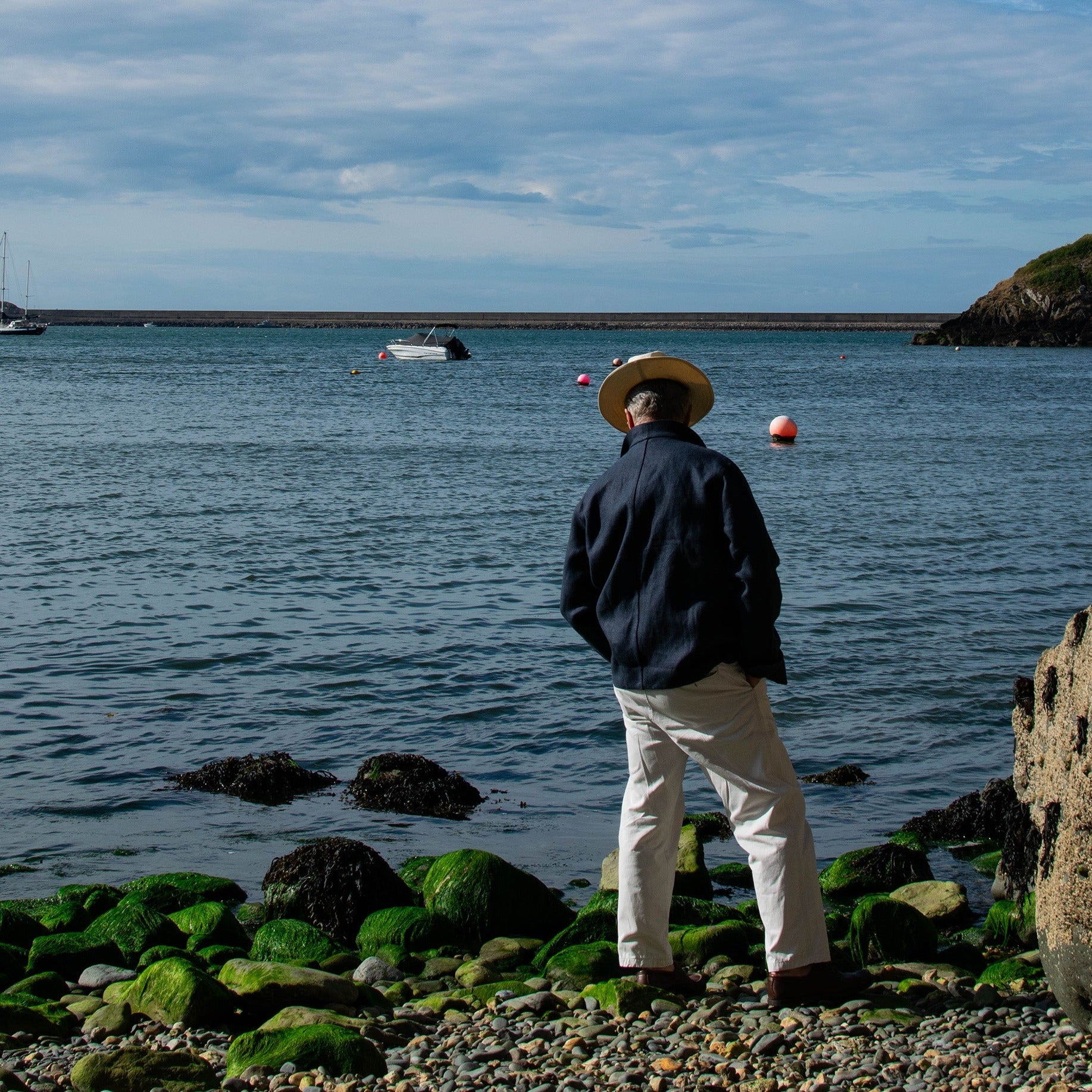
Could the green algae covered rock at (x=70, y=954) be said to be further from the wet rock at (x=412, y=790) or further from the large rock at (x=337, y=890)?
the wet rock at (x=412, y=790)

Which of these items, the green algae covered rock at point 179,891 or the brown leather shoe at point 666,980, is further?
the green algae covered rock at point 179,891

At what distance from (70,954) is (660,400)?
3.83 m

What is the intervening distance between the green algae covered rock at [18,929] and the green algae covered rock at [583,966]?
270 centimetres

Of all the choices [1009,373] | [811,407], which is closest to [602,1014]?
[811,407]

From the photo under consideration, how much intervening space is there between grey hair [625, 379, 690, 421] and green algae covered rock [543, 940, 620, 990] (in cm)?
221

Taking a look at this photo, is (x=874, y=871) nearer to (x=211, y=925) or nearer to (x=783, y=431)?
(x=211, y=925)

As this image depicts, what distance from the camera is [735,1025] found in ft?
14.5

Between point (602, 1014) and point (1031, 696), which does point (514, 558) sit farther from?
point (602, 1014)

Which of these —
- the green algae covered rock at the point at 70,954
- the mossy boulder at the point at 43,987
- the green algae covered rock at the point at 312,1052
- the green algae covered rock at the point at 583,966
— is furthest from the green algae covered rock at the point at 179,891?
the green algae covered rock at the point at 312,1052

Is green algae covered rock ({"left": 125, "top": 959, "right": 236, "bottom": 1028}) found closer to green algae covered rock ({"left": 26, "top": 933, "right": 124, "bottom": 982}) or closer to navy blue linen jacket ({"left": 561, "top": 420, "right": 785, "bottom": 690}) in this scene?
green algae covered rock ({"left": 26, "top": 933, "right": 124, "bottom": 982})

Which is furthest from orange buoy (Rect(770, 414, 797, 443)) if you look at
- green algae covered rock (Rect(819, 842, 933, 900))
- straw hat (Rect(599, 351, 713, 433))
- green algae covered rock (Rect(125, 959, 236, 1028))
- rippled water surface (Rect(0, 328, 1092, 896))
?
green algae covered rock (Rect(125, 959, 236, 1028))

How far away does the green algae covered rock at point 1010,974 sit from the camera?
505 centimetres

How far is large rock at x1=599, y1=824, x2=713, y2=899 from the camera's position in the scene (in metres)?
6.86

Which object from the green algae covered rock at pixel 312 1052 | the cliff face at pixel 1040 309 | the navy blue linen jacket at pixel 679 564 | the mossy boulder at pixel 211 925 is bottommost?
the mossy boulder at pixel 211 925
